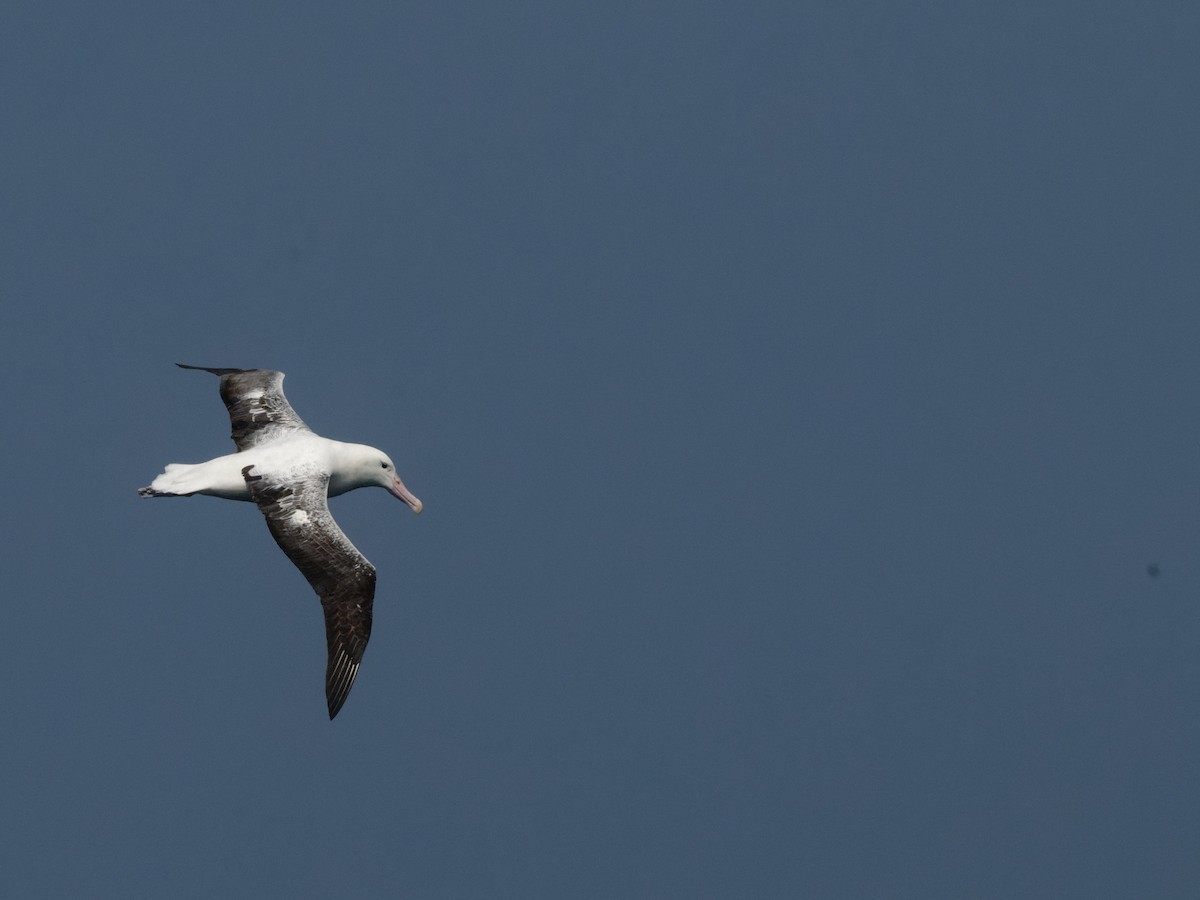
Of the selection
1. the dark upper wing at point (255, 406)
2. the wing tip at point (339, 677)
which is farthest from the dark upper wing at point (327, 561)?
the dark upper wing at point (255, 406)

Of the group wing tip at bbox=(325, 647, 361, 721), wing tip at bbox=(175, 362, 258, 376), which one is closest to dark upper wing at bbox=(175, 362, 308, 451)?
wing tip at bbox=(175, 362, 258, 376)

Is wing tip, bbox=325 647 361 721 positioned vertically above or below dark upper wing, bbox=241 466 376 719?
A: below

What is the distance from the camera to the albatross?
82.0ft

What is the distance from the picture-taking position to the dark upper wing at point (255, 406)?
94.3 feet

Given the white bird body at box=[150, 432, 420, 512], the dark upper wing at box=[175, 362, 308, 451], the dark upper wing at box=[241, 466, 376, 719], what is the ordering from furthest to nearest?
the dark upper wing at box=[175, 362, 308, 451]
the white bird body at box=[150, 432, 420, 512]
the dark upper wing at box=[241, 466, 376, 719]

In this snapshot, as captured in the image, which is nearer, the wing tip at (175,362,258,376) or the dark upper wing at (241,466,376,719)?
the dark upper wing at (241,466,376,719)

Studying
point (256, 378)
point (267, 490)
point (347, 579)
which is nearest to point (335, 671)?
point (347, 579)

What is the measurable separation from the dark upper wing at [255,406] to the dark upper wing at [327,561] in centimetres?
186

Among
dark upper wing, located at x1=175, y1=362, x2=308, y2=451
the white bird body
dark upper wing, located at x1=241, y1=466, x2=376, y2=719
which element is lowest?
dark upper wing, located at x1=241, y1=466, x2=376, y2=719

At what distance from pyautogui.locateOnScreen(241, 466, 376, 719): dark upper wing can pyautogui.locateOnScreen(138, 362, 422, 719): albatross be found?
0.01 meters

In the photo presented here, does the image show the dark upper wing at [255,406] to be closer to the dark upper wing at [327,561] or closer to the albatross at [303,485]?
the albatross at [303,485]

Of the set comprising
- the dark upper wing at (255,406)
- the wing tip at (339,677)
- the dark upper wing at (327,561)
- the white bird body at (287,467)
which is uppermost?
the dark upper wing at (255,406)

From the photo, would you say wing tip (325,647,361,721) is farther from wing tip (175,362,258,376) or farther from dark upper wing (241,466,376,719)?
Result: wing tip (175,362,258,376)

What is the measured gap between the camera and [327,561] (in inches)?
1002
